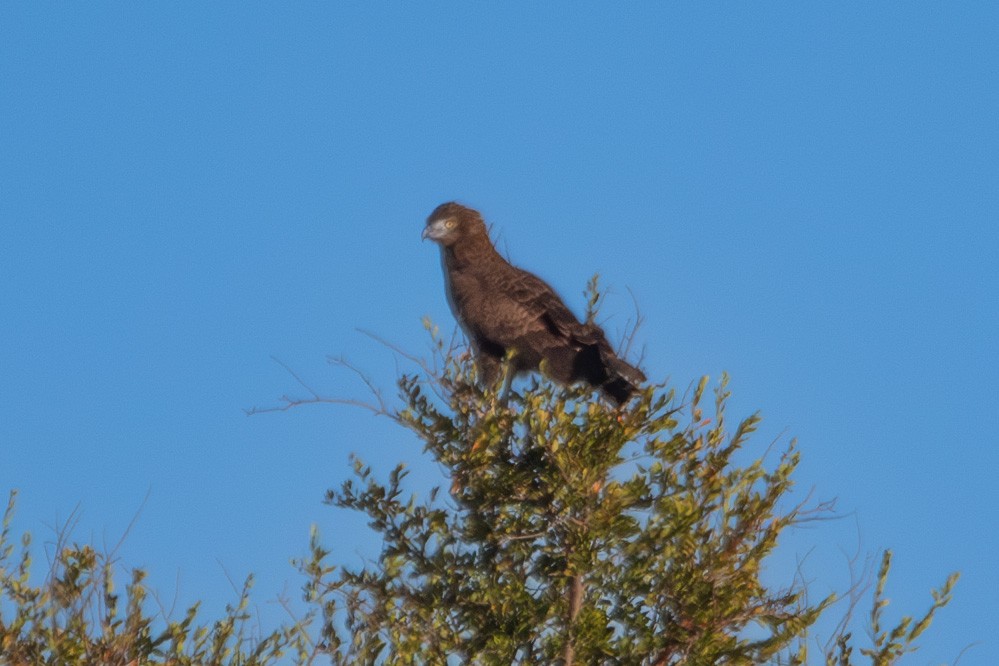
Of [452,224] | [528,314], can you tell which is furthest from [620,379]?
[452,224]

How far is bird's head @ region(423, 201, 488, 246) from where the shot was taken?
11.6 m

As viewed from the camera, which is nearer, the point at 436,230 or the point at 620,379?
the point at 620,379

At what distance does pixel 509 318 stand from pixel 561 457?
2735 mm

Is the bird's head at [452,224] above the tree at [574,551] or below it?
above

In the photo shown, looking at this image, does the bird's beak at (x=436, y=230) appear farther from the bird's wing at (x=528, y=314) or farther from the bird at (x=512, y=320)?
the bird's wing at (x=528, y=314)

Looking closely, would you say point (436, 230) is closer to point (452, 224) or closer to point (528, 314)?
point (452, 224)

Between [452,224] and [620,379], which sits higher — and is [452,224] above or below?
above

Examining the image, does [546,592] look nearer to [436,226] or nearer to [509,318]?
[509,318]

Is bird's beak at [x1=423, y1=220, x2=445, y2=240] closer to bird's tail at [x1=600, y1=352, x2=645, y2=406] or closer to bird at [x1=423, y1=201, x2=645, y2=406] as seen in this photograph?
bird at [x1=423, y1=201, x2=645, y2=406]

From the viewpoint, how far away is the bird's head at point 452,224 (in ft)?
38.0

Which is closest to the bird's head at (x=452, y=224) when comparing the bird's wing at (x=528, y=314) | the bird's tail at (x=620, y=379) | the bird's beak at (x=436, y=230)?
the bird's beak at (x=436, y=230)

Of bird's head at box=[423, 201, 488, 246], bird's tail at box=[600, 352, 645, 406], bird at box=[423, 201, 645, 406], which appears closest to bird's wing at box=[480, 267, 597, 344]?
bird at box=[423, 201, 645, 406]

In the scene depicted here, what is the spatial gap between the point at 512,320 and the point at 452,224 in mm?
1438

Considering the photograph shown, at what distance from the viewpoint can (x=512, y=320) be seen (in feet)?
34.7
